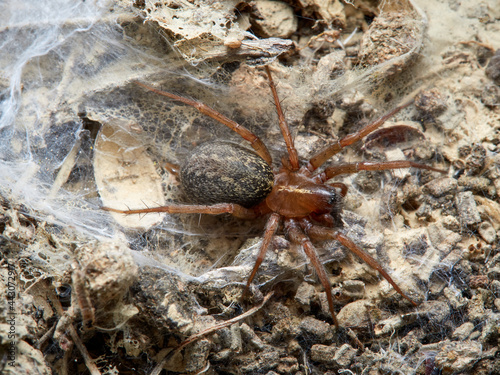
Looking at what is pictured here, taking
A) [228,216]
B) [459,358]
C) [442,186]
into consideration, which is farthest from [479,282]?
[228,216]

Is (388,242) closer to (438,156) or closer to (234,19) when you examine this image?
(438,156)

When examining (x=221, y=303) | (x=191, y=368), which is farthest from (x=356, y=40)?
(x=191, y=368)

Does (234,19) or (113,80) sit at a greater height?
(234,19)

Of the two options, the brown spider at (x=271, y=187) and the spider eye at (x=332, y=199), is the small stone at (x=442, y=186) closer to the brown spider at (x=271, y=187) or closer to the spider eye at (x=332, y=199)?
the brown spider at (x=271, y=187)

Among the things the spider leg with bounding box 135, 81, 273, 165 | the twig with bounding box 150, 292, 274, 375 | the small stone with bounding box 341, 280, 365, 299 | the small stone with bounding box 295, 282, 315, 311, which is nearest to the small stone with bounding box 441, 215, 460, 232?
the small stone with bounding box 341, 280, 365, 299

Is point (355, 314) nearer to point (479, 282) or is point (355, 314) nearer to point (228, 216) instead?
point (479, 282)

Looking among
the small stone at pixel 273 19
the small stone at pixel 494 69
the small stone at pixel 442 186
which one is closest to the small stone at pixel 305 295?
the small stone at pixel 442 186

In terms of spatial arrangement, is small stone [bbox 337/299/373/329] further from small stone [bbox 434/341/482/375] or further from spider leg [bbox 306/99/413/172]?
spider leg [bbox 306/99/413/172]

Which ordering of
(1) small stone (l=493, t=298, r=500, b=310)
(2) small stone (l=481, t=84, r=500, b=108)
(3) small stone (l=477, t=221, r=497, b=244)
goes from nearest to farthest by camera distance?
(1) small stone (l=493, t=298, r=500, b=310) < (3) small stone (l=477, t=221, r=497, b=244) < (2) small stone (l=481, t=84, r=500, b=108)
